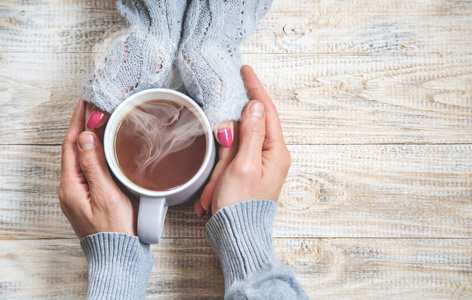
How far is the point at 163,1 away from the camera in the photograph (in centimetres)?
71

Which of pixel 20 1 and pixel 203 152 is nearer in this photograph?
pixel 203 152

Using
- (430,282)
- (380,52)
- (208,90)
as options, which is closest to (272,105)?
(208,90)

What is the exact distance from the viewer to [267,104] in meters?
0.72

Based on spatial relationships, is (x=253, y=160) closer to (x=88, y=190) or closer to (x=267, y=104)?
(x=267, y=104)

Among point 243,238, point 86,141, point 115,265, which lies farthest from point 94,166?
point 243,238

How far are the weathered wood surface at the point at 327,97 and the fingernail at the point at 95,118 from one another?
13 centimetres

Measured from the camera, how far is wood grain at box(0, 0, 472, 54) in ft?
2.60

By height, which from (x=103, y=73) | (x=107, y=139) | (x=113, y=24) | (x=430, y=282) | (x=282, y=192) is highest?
(x=113, y=24)

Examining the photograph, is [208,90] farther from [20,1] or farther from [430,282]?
[430,282]

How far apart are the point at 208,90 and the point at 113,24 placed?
262 mm

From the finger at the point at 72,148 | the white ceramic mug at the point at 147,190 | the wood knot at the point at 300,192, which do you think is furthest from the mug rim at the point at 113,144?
Answer: the wood knot at the point at 300,192

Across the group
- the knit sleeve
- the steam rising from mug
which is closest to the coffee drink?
the steam rising from mug

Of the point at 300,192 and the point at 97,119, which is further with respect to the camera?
the point at 300,192

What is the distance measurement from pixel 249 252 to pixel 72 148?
354mm
